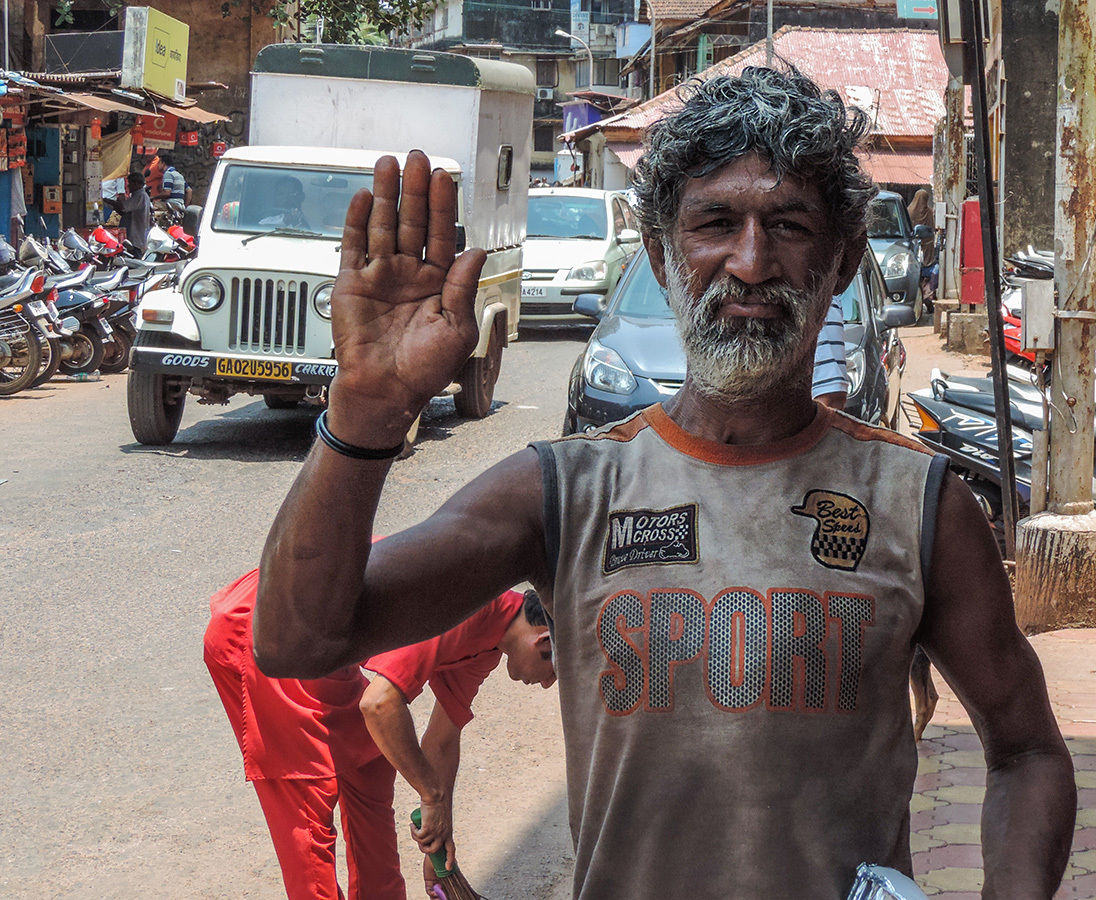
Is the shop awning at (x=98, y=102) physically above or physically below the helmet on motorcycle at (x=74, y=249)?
above

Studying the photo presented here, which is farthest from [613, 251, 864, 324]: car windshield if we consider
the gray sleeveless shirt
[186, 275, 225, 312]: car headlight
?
the gray sleeveless shirt

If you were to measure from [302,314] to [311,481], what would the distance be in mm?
8239

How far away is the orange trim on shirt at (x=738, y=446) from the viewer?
66.0 inches

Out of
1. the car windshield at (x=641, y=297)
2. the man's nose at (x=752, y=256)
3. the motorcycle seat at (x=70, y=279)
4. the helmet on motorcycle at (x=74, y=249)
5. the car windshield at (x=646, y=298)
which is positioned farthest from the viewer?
the helmet on motorcycle at (x=74, y=249)

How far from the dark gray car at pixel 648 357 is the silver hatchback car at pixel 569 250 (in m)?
6.83

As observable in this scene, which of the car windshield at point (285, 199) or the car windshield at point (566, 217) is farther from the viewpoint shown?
the car windshield at point (566, 217)

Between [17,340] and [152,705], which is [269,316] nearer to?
[17,340]

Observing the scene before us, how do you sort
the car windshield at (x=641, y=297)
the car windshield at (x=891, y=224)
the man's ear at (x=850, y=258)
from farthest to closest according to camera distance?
1. the car windshield at (x=891, y=224)
2. the car windshield at (x=641, y=297)
3. the man's ear at (x=850, y=258)

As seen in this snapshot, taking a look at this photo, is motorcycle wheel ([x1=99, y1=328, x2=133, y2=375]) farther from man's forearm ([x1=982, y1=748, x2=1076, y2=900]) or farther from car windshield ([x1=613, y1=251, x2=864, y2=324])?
man's forearm ([x1=982, y1=748, x2=1076, y2=900])

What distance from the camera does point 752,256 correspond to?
167 cm

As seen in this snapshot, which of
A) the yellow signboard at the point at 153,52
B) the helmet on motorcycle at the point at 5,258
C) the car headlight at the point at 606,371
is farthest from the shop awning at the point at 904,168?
the car headlight at the point at 606,371

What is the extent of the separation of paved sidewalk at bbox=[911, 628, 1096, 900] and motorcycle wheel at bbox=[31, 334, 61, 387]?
8.93 meters

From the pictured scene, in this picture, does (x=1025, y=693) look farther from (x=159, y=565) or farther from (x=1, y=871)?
(x=159, y=565)

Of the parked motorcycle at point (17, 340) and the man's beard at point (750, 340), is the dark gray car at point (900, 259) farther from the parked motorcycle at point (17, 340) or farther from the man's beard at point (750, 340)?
the man's beard at point (750, 340)
